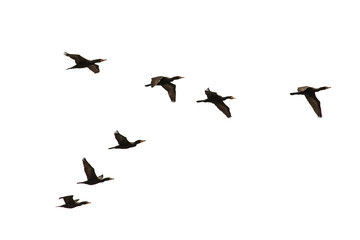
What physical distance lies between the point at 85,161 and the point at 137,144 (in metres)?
2.99

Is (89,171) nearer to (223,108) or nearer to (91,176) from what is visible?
(91,176)

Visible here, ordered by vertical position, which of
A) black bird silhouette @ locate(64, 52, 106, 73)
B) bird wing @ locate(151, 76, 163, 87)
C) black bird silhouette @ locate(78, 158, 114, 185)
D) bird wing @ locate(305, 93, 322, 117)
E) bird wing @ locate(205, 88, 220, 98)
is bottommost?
black bird silhouette @ locate(78, 158, 114, 185)

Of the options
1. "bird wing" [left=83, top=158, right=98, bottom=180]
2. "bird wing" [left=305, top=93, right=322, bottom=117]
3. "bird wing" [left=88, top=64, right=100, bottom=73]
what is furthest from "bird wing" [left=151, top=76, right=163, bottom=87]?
"bird wing" [left=305, top=93, right=322, bottom=117]

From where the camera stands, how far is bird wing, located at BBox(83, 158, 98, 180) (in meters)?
42.5

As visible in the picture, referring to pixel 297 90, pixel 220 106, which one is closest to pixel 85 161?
pixel 220 106

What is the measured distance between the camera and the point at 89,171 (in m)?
42.8

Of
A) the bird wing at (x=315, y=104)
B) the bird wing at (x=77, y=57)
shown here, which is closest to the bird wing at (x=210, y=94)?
the bird wing at (x=315, y=104)

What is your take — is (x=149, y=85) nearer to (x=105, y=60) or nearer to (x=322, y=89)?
(x=105, y=60)

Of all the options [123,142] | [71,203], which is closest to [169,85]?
[123,142]

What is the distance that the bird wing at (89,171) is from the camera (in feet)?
140

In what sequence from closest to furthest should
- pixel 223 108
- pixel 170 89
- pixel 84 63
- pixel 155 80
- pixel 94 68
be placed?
pixel 155 80, pixel 170 89, pixel 84 63, pixel 94 68, pixel 223 108

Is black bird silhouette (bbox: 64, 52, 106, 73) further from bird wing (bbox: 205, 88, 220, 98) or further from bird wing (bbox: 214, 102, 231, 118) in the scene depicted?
bird wing (bbox: 214, 102, 231, 118)

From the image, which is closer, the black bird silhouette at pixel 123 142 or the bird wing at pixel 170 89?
the black bird silhouette at pixel 123 142

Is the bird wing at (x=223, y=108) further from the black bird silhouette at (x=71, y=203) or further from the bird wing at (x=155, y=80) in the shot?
the black bird silhouette at (x=71, y=203)
